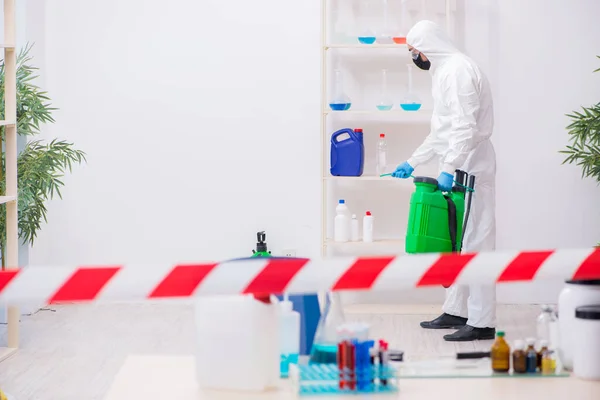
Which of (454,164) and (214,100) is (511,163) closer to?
(454,164)

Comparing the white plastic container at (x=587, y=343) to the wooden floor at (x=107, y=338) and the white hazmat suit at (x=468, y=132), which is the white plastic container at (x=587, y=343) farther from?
the white hazmat suit at (x=468, y=132)

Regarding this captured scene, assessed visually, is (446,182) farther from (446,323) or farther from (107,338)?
(107,338)

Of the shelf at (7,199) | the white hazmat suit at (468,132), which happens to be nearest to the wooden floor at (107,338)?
the white hazmat suit at (468,132)

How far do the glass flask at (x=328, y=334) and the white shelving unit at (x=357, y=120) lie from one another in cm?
346

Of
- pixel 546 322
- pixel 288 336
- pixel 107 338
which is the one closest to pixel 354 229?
pixel 107 338

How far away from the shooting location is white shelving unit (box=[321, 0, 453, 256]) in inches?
210

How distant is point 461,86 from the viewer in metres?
4.57

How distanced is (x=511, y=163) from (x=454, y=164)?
4.02ft

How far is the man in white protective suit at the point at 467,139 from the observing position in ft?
14.8

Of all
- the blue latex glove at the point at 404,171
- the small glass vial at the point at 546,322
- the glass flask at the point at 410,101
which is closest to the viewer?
the small glass vial at the point at 546,322

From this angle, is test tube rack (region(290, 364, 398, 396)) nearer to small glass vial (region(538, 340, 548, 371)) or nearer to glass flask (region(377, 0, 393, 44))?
small glass vial (region(538, 340, 548, 371))

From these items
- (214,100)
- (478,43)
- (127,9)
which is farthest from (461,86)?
(127,9)

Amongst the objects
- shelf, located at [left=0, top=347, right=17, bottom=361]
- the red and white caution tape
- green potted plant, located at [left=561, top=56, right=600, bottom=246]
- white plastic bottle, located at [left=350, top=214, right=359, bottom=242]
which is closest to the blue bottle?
white plastic bottle, located at [left=350, top=214, right=359, bottom=242]

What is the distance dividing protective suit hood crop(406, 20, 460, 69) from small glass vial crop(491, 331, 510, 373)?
3063 millimetres
